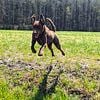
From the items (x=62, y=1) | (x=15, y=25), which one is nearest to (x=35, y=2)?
(x=62, y=1)

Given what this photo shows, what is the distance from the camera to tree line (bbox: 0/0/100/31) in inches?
4092

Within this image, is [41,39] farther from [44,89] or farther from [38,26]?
[44,89]

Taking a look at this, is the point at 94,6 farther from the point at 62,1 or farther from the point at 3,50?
the point at 3,50

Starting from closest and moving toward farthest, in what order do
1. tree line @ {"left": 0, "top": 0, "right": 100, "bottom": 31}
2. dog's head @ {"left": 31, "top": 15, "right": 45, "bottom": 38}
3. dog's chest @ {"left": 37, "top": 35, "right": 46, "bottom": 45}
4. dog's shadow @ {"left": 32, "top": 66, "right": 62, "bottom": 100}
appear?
dog's head @ {"left": 31, "top": 15, "right": 45, "bottom": 38}, dog's chest @ {"left": 37, "top": 35, "right": 46, "bottom": 45}, dog's shadow @ {"left": 32, "top": 66, "right": 62, "bottom": 100}, tree line @ {"left": 0, "top": 0, "right": 100, "bottom": 31}

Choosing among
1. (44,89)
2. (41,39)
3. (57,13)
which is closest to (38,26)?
(41,39)

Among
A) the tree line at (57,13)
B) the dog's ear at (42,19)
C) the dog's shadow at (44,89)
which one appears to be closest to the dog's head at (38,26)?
the dog's ear at (42,19)

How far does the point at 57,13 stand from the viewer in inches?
4444

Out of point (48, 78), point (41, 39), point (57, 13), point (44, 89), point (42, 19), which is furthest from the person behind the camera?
point (57, 13)

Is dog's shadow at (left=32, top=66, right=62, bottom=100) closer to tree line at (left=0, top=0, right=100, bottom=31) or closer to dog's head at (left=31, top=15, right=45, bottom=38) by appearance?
dog's head at (left=31, top=15, right=45, bottom=38)

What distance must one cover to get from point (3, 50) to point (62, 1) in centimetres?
9913

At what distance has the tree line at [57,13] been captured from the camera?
341 feet

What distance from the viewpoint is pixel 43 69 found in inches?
595

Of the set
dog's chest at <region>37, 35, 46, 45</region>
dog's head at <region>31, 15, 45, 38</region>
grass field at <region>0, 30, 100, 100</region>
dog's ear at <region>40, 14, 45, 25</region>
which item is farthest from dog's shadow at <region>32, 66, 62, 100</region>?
dog's ear at <region>40, 14, 45, 25</region>

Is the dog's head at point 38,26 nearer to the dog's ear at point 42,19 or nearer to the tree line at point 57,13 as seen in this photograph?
the dog's ear at point 42,19
